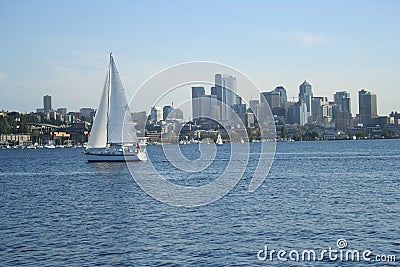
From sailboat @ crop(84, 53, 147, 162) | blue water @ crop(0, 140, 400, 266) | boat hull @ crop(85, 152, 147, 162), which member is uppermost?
sailboat @ crop(84, 53, 147, 162)

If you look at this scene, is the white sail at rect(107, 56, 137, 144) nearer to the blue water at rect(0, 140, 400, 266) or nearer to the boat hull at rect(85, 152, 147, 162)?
the boat hull at rect(85, 152, 147, 162)

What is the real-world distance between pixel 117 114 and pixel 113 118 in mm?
706

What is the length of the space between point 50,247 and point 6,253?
1715 millimetres

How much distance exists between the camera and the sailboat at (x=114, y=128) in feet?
268

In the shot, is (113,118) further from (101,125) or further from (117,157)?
(117,157)

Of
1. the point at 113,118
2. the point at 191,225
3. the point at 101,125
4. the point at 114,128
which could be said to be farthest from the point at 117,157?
the point at 191,225

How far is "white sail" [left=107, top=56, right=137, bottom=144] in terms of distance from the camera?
82.8 m

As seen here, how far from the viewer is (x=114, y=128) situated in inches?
3270

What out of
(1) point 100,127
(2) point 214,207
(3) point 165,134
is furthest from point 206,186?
(3) point 165,134

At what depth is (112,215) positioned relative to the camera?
1363 inches

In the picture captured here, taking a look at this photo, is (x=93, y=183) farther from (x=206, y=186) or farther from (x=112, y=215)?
(x=112, y=215)

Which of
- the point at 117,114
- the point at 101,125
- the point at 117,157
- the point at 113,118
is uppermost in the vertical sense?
the point at 117,114

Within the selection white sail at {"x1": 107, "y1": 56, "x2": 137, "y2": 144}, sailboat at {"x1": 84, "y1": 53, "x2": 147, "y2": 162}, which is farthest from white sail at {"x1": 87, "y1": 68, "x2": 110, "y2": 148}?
white sail at {"x1": 107, "y1": 56, "x2": 137, "y2": 144}

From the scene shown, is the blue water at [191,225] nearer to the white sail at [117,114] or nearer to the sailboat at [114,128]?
the sailboat at [114,128]
